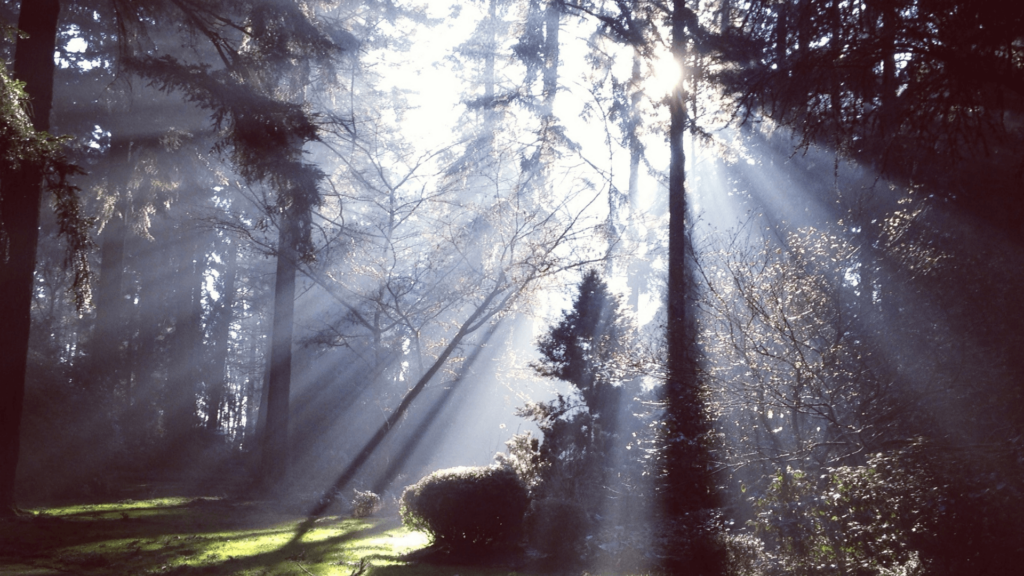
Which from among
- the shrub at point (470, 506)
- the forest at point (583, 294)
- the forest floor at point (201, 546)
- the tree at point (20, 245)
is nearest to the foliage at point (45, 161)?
the forest at point (583, 294)

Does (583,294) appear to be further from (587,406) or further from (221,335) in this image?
(221,335)

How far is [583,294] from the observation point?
1283 centimetres

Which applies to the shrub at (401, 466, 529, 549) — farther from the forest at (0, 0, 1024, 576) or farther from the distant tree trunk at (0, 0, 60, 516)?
the distant tree trunk at (0, 0, 60, 516)

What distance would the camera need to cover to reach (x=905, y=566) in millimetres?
5590

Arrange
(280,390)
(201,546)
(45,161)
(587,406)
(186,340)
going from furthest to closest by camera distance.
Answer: (186,340)
(280,390)
(587,406)
(201,546)
(45,161)

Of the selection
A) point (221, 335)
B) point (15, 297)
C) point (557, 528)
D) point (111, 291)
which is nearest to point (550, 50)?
point (111, 291)

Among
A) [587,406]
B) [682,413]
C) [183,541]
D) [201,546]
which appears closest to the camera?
[201,546]

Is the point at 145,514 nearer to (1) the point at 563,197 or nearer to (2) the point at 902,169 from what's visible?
(1) the point at 563,197

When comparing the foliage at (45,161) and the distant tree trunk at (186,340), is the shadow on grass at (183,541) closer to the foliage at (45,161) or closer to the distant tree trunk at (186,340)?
the foliage at (45,161)

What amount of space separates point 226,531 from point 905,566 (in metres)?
8.64

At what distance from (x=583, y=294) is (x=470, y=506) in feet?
19.7

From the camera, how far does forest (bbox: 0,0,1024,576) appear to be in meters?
5.73

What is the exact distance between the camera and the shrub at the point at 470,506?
7.95m

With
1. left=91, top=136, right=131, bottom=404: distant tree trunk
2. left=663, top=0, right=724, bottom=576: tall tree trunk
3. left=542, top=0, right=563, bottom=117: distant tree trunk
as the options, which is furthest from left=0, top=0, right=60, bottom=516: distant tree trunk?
left=542, top=0, right=563, bottom=117: distant tree trunk
